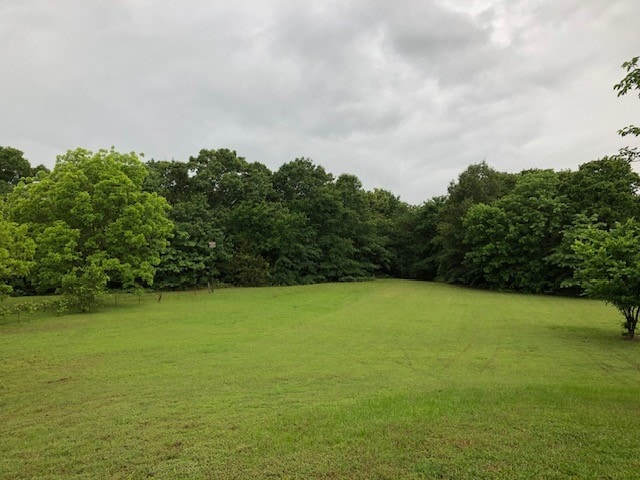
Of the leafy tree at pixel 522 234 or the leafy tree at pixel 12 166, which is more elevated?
the leafy tree at pixel 12 166

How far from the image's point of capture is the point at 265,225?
40.5 meters

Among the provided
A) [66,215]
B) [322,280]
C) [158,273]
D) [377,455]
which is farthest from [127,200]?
[322,280]

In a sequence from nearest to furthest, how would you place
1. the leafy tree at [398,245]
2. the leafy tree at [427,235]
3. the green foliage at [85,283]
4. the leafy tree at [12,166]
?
the green foliage at [85,283] < the leafy tree at [12,166] < the leafy tree at [427,235] < the leafy tree at [398,245]

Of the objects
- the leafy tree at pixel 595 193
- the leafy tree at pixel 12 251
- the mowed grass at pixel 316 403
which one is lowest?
the mowed grass at pixel 316 403

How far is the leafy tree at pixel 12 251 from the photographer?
16750 millimetres

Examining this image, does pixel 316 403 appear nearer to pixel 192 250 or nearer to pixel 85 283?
pixel 85 283

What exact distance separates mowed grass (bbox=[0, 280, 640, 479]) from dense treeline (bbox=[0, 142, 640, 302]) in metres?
7.12

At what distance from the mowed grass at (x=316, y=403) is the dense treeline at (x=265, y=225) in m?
7.12

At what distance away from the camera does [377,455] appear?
4574mm

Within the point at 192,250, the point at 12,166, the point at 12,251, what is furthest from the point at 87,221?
the point at 12,166

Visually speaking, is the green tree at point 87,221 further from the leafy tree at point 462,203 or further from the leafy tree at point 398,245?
the leafy tree at point 398,245

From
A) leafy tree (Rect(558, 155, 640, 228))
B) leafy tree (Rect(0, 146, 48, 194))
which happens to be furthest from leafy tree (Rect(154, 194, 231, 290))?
leafy tree (Rect(558, 155, 640, 228))

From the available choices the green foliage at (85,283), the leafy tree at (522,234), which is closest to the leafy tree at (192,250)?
the green foliage at (85,283)

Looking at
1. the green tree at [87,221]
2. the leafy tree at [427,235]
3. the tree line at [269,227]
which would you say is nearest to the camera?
the green tree at [87,221]
